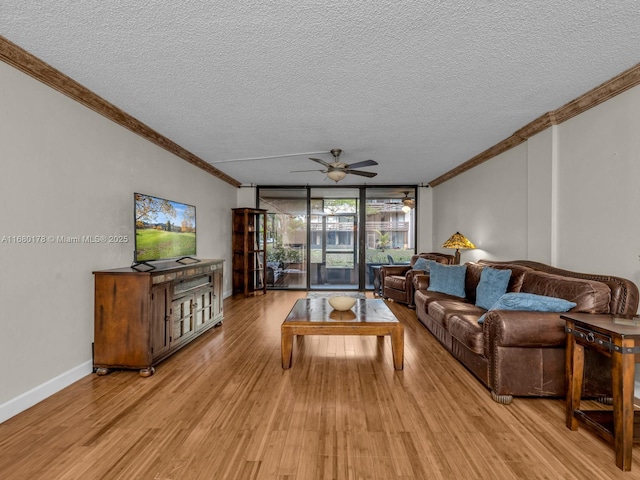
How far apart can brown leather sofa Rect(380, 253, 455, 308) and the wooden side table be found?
10.9 ft

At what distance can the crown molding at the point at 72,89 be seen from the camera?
2225mm

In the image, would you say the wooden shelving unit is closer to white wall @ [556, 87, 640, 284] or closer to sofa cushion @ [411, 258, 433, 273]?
sofa cushion @ [411, 258, 433, 273]

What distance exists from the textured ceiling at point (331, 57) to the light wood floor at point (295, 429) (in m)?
2.53

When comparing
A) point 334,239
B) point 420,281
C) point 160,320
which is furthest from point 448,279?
point 160,320

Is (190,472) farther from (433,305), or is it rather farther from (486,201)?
(486,201)

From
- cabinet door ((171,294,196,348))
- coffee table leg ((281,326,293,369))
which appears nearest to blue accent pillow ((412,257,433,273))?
coffee table leg ((281,326,293,369))

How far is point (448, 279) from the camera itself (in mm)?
4625

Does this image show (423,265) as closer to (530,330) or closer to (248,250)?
(530,330)

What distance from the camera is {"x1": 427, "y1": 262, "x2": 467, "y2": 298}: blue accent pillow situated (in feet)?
14.8

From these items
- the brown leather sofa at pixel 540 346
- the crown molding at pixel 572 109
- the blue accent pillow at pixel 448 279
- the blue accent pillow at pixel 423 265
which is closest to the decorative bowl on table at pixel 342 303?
the brown leather sofa at pixel 540 346

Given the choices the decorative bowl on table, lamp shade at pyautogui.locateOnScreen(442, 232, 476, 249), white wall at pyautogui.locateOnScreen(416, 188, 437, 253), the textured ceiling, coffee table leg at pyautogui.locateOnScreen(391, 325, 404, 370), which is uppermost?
the textured ceiling

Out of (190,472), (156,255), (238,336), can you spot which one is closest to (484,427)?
(190,472)

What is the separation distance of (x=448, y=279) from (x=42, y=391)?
4553 millimetres

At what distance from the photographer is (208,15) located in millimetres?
1869
